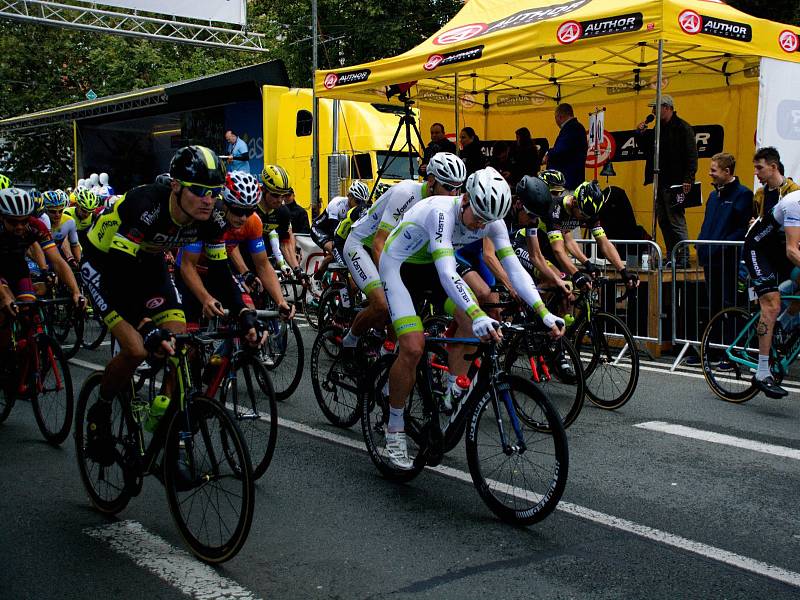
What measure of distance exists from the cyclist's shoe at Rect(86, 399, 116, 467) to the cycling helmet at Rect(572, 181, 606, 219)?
4.96 m

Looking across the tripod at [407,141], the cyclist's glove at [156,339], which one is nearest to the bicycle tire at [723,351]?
the cyclist's glove at [156,339]

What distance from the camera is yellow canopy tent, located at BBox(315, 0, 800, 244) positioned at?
10.6 meters

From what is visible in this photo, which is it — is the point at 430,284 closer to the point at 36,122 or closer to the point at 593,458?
the point at 593,458

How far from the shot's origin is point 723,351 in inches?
331

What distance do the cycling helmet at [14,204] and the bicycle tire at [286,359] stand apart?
2432mm

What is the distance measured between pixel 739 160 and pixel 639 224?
6.58ft

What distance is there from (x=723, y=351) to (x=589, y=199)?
73.7 inches

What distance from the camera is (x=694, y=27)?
1030cm

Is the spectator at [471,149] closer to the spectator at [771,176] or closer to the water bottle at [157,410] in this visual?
the spectator at [771,176]

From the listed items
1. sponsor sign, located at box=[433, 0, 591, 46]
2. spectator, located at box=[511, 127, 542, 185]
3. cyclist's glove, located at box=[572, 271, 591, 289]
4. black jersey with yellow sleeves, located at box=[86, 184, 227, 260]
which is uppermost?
sponsor sign, located at box=[433, 0, 591, 46]

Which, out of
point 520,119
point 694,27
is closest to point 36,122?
point 520,119

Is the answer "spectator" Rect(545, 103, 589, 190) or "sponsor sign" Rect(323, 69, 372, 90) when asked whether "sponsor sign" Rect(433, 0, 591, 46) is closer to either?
"sponsor sign" Rect(323, 69, 372, 90)

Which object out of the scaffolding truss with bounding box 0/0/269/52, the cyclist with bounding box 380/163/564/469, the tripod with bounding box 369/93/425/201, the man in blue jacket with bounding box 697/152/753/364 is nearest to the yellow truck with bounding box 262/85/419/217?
the tripod with bounding box 369/93/425/201

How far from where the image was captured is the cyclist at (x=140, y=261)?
4.77 meters
